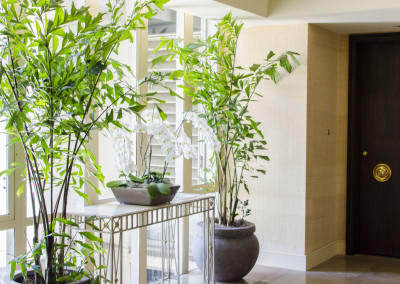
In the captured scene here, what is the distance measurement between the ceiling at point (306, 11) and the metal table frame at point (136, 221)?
1.46m

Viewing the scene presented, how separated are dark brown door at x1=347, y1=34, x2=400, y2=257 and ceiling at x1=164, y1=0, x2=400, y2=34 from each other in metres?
0.49

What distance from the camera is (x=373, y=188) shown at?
5.76 metres

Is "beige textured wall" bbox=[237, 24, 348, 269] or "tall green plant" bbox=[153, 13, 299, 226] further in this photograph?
"beige textured wall" bbox=[237, 24, 348, 269]

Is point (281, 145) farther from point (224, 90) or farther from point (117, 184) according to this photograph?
point (117, 184)

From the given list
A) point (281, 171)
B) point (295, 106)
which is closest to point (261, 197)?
point (281, 171)

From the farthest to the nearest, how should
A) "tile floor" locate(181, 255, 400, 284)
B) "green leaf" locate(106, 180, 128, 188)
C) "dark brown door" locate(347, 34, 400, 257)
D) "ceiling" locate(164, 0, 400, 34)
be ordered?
1. "dark brown door" locate(347, 34, 400, 257)
2. "tile floor" locate(181, 255, 400, 284)
3. "ceiling" locate(164, 0, 400, 34)
4. "green leaf" locate(106, 180, 128, 188)

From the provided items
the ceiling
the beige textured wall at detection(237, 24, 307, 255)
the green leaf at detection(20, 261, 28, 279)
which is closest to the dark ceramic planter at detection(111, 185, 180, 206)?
the green leaf at detection(20, 261, 28, 279)

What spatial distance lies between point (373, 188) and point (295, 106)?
1298 mm

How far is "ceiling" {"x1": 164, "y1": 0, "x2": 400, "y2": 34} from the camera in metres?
4.52

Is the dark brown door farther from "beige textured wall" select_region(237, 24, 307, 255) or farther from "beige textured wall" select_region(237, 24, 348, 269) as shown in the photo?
"beige textured wall" select_region(237, 24, 307, 255)

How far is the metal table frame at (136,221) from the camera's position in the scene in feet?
10.0

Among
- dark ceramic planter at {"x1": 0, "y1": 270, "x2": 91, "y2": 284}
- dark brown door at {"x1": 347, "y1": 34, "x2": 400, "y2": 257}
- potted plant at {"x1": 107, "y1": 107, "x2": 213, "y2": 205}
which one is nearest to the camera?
dark ceramic planter at {"x1": 0, "y1": 270, "x2": 91, "y2": 284}

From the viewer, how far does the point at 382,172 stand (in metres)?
5.71

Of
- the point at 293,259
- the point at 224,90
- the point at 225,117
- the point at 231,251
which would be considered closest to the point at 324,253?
the point at 293,259
